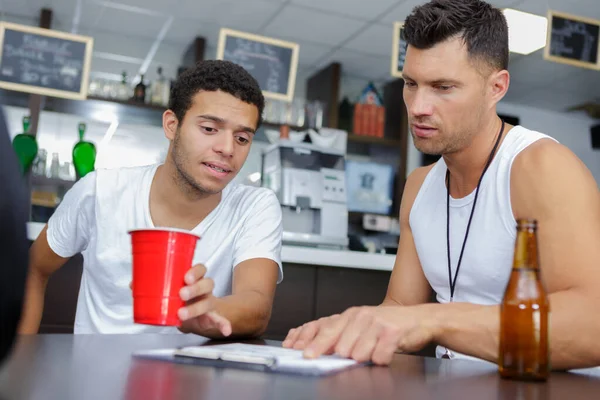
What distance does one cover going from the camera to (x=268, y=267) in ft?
5.01

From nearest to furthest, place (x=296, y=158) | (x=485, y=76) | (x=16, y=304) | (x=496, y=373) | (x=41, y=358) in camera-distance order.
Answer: (x=16, y=304) → (x=41, y=358) → (x=496, y=373) → (x=485, y=76) → (x=296, y=158)

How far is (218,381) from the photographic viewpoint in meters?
0.67

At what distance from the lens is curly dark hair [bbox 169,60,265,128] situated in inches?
65.4

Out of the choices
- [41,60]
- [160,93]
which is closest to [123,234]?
[41,60]

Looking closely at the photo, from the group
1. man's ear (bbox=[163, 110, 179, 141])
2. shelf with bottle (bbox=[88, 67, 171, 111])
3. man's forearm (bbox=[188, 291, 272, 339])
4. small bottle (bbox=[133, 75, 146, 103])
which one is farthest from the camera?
small bottle (bbox=[133, 75, 146, 103])

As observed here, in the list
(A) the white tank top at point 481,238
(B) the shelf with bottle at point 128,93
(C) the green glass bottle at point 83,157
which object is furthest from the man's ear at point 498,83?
(B) the shelf with bottle at point 128,93

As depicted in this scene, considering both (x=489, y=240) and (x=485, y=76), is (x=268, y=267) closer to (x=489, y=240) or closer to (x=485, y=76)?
(x=489, y=240)

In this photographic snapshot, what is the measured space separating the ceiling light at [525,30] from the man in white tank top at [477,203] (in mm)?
3128

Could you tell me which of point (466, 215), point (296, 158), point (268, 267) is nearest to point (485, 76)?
point (466, 215)

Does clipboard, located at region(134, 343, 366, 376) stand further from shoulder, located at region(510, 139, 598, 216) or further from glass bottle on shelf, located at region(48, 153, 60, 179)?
glass bottle on shelf, located at region(48, 153, 60, 179)

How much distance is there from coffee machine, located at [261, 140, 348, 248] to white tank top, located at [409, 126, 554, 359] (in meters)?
2.18

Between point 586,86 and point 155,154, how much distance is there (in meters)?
4.18

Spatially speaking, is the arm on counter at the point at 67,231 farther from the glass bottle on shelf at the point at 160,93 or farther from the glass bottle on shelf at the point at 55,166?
the glass bottle on shelf at the point at 160,93

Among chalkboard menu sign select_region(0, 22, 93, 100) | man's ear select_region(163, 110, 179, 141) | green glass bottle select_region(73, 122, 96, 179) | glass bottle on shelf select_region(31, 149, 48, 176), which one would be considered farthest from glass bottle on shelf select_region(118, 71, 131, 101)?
man's ear select_region(163, 110, 179, 141)
